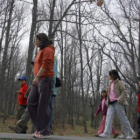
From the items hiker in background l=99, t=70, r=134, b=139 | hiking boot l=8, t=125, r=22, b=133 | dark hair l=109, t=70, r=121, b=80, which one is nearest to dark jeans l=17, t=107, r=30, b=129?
hiking boot l=8, t=125, r=22, b=133

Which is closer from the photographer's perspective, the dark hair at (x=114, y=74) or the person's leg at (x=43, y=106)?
the person's leg at (x=43, y=106)

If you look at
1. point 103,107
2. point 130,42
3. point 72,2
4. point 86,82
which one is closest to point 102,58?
point 86,82

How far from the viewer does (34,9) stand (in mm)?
13555

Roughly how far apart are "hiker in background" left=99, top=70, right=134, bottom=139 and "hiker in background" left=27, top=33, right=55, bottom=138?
2.91m

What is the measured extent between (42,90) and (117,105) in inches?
129

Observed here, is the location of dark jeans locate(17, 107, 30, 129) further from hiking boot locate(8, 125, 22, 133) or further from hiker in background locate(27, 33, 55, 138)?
hiker in background locate(27, 33, 55, 138)

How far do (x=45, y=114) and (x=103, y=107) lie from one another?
18.0 ft

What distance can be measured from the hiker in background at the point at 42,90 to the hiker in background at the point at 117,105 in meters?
2.91

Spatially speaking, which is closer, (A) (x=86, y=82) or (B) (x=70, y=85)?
(B) (x=70, y=85)

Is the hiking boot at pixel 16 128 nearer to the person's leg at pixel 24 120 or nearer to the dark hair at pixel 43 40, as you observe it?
the person's leg at pixel 24 120

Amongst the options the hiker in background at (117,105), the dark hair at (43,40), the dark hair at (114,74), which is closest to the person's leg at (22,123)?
the hiker in background at (117,105)

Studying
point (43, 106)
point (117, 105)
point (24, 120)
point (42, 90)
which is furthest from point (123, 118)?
point (42, 90)

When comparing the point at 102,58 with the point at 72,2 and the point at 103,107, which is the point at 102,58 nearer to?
the point at 72,2

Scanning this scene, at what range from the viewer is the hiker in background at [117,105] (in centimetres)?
783
